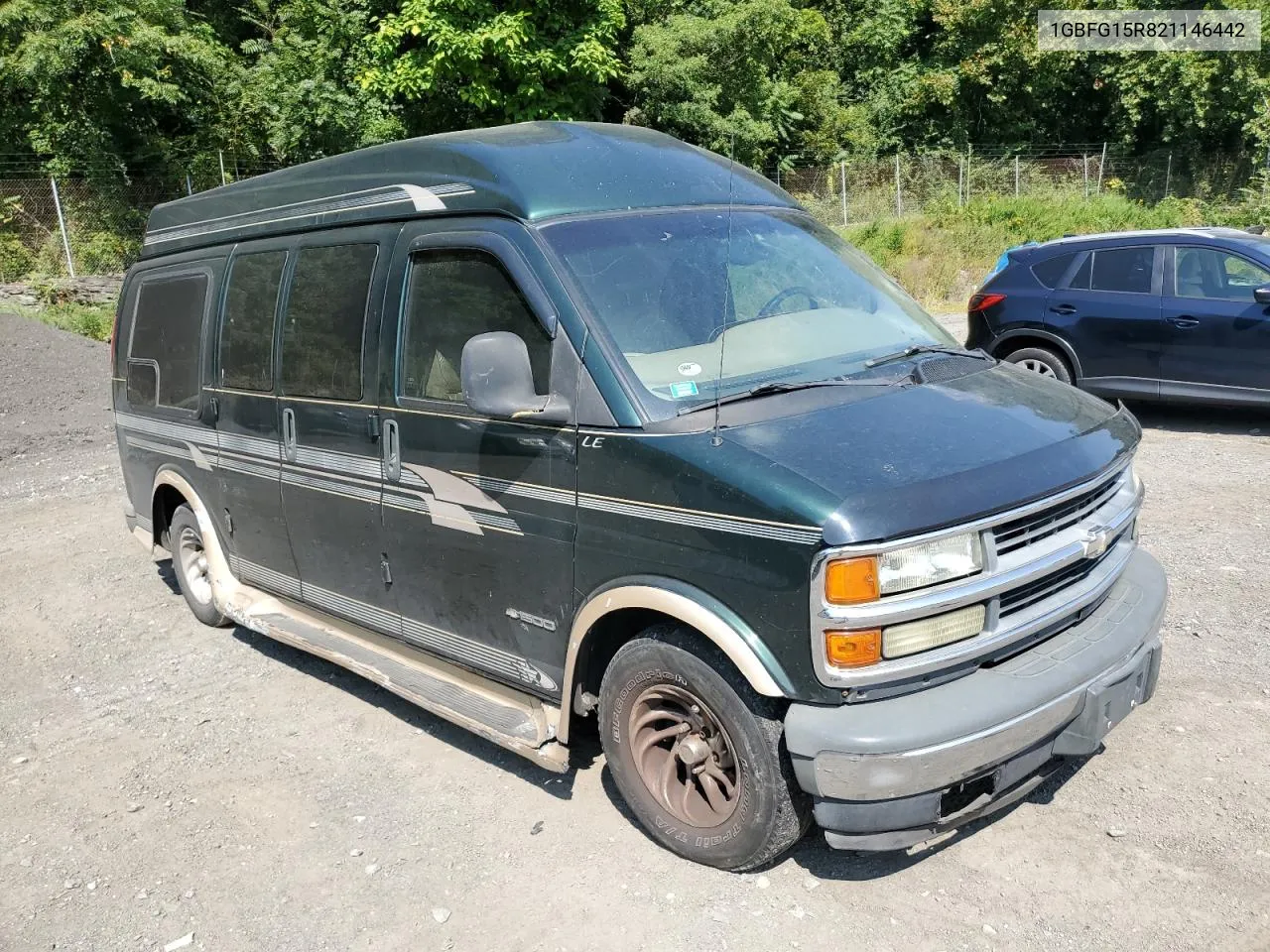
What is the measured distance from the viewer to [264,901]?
3.65 metres

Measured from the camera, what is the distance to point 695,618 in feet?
10.6

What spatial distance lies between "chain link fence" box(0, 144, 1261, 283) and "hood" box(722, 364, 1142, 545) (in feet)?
48.2

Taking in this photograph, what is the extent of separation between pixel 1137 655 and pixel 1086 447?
2.38ft

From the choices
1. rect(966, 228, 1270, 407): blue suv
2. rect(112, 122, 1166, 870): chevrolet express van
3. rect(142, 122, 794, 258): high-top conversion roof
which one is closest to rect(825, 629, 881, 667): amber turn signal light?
rect(112, 122, 1166, 870): chevrolet express van

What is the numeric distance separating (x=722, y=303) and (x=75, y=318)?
16918 mm

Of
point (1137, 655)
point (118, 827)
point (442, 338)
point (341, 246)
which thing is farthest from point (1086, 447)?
point (118, 827)

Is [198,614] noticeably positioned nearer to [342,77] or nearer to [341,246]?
[341,246]

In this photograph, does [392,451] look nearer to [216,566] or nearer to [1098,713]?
[216,566]

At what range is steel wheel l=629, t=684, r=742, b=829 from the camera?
3.45 m

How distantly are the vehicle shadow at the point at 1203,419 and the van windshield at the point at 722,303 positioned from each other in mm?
6398

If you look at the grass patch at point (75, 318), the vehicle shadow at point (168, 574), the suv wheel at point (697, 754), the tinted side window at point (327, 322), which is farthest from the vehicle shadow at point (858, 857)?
the grass patch at point (75, 318)

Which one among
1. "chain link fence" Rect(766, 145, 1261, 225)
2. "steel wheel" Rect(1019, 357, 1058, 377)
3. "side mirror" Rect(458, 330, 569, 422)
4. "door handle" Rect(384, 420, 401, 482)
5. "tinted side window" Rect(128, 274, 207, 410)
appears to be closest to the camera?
"side mirror" Rect(458, 330, 569, 422)

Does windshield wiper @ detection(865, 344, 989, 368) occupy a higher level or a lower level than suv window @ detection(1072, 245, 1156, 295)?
higher

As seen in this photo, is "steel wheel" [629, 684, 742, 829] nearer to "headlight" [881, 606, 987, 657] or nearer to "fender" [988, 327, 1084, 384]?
"headlight" [881, 606, 987, 657]
